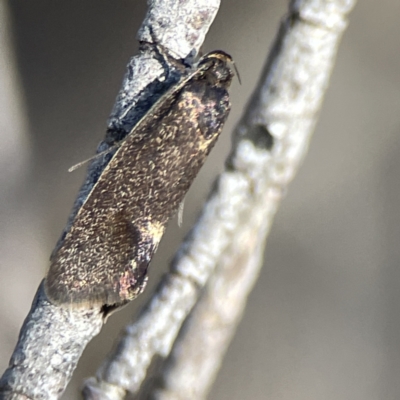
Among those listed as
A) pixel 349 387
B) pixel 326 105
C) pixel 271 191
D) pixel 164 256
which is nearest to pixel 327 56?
pixel 326 105

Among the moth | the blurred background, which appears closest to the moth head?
the moth

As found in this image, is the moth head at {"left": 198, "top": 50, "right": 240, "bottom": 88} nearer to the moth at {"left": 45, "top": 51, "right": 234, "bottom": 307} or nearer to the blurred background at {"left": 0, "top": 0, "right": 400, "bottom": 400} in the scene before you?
the moth at {"left": 45, "top": 51, "right": 234, "bottom": 307}

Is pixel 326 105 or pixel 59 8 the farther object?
pixel 59 8

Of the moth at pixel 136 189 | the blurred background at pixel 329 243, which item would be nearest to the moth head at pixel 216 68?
the moth at pixel 136 189

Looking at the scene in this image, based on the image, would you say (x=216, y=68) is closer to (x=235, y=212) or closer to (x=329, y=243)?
(x=235, y=212)

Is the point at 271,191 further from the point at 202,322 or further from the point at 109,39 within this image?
the point at 109,39
